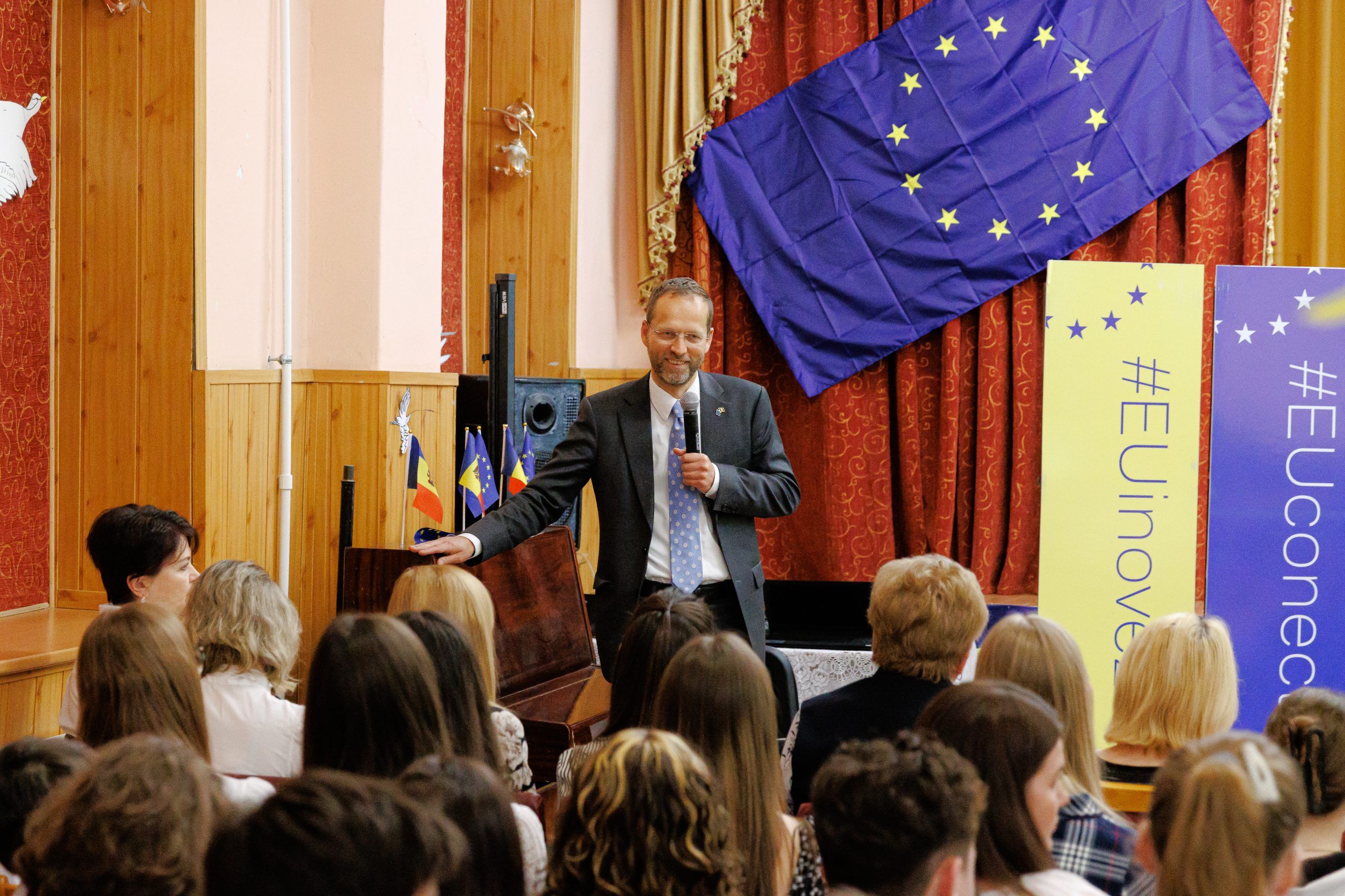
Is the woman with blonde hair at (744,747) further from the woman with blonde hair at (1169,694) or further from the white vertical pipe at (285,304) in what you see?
the white vertical pipe at (285,304)

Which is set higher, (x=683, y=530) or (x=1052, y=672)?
(x=683, y=530)

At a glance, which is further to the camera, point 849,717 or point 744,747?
point 849,717

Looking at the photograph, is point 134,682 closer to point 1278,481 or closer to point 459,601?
point 459,601

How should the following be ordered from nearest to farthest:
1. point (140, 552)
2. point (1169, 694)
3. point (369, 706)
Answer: point (369, 706)
point (1169, 694)
point (140, 552)

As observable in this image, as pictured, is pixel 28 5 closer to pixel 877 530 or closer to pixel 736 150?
pixel 736 150

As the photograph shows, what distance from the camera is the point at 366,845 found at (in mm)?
1034

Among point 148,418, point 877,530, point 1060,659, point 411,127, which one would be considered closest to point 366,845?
point 1060,659

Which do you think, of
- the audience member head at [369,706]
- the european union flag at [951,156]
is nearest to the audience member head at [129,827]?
the audience member head at [369,706]

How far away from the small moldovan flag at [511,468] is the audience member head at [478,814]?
261cm

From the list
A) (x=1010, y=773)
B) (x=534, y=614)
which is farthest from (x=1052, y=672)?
(x=534, y=614)

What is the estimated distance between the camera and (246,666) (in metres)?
2.26

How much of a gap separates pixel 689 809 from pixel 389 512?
111 inches

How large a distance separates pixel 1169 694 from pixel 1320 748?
17.0 inches

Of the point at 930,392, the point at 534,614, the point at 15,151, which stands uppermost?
the point at 15,151
